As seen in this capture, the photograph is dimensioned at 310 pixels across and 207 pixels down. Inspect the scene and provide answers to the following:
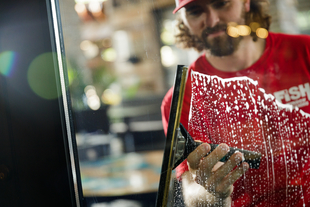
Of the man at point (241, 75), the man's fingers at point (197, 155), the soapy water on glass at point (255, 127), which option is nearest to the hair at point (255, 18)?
the man at point (241, 75)

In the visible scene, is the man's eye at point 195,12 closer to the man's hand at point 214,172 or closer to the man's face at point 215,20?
the man's face at point 215,20

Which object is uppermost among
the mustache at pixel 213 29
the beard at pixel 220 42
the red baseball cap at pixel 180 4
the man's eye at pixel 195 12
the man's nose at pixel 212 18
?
the red baseball cap at pixel 180 4

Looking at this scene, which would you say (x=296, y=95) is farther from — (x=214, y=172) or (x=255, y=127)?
(x=214, y=172)

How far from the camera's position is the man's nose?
2.57 feet

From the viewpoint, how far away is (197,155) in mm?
838

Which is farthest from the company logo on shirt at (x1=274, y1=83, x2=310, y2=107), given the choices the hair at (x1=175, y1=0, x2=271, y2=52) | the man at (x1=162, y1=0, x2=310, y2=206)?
the hair at (x1=175, y1=0, x2=271, y2=52)

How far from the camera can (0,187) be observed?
1.09 m

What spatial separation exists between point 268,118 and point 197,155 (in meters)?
0.26

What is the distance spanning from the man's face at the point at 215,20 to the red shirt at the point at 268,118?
0.22 feet

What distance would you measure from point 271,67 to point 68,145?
869mm

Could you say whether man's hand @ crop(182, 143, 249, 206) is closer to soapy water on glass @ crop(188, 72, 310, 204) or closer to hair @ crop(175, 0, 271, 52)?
soapy water on glass @ crop(188, 72, 310, 204)

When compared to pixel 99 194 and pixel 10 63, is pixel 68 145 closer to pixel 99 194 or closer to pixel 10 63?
pixel 99 194

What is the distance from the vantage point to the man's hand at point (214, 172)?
810 mm

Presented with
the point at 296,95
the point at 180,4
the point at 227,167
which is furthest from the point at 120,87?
the point at 296,95
